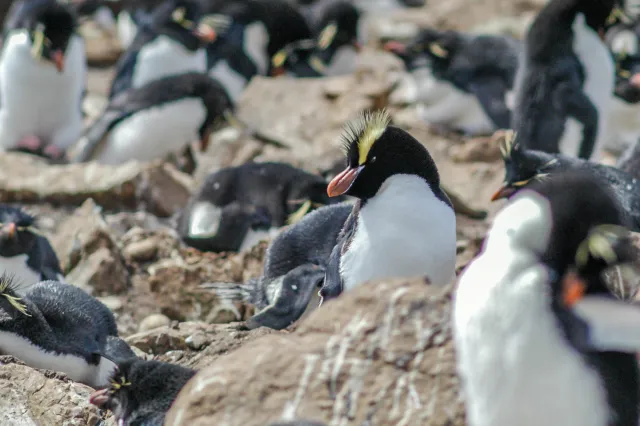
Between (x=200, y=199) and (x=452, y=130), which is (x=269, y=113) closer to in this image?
(x=452, y=130)

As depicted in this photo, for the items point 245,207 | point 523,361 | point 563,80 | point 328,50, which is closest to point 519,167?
point 245,207

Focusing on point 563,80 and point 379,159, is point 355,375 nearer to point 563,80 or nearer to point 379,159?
point 379,159

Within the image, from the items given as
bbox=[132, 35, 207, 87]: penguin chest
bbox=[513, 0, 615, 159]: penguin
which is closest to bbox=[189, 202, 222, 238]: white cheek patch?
bbox=[513, 0, 615, 159]: penguin

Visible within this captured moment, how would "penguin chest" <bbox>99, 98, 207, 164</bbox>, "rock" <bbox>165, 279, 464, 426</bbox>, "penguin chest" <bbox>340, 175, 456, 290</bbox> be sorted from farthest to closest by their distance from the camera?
"penguin chest" <bbox>99, 98, 207, 164</bbox> → "penguin chest" <bbox>340, 175, 456, 290</bbox> → "rock" <bbox>165, 279, 464, 426</bbox>

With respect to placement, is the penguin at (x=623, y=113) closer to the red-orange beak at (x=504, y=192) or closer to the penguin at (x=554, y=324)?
the red-orange beak at (x=504, y=192)

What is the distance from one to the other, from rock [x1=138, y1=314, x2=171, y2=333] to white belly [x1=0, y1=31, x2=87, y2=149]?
4.19m

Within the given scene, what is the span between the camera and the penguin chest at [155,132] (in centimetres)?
841

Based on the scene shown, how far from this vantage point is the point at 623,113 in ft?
30.3

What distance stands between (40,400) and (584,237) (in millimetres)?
2094

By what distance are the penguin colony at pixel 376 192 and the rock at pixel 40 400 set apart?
200 mm

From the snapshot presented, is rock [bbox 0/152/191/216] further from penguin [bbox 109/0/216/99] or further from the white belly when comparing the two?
penguin [bbox 109/0/216/99]

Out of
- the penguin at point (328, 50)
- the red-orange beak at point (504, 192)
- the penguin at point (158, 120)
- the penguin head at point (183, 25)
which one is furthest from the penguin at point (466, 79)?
the red-orange beak at point (504, 192)

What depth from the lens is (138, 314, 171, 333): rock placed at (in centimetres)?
560

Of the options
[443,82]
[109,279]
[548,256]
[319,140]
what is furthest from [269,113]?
[548,256]
